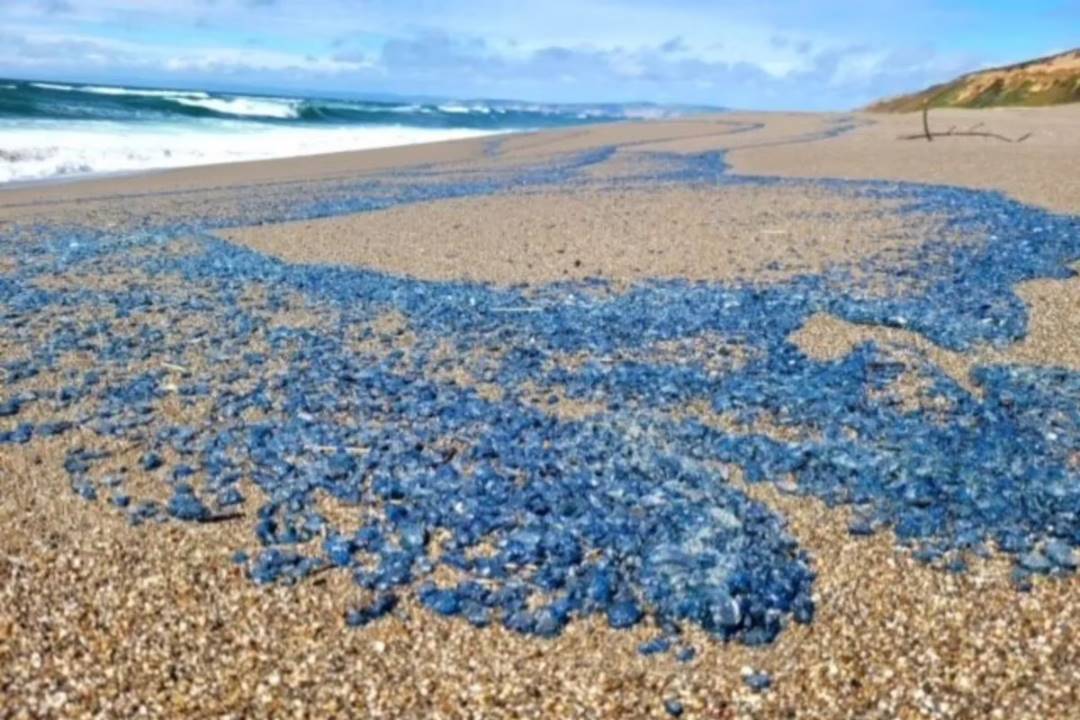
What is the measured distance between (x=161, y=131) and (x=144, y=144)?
5.79m

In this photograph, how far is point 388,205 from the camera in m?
13.2

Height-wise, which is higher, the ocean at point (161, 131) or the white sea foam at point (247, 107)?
the white sea foam at point (247, 107)

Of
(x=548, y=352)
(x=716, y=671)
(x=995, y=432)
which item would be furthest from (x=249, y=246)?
(x=716, y=671)

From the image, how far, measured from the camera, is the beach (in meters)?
3.12

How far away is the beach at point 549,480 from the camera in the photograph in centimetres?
312

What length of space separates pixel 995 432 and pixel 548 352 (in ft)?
8.30

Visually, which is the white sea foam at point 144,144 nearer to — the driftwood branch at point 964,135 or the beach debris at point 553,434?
the driftwood branch at point 964,135

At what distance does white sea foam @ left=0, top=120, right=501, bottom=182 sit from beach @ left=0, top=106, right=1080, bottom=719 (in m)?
15.1

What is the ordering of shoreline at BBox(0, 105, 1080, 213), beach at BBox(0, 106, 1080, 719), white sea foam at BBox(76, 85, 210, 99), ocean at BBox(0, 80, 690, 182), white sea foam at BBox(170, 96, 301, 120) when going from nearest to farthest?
beach at BBox(0, 106, 1080, 719)
shoreline at BBox(0, 105, 1080, 213)
ocean at BBox(0, 80, 690, 182)
white sea foam at BBox(170, 96, 301, 120)
white sea foam at BBox(76, 85, 210, 99)

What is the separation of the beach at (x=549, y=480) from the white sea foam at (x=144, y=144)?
15063mm

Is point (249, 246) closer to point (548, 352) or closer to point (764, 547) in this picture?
point (548, 352)

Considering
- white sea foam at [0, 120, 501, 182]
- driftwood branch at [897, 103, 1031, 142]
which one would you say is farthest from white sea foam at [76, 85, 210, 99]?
driftwood branch at [897, 103, 1031, 142]

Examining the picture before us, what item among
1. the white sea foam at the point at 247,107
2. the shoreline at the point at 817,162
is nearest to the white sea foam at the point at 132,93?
the white sea foam at the point at 247,107

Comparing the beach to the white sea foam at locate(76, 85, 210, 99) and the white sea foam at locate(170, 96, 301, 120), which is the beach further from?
the white sea foam at locate(76, 85, 210, 99)
